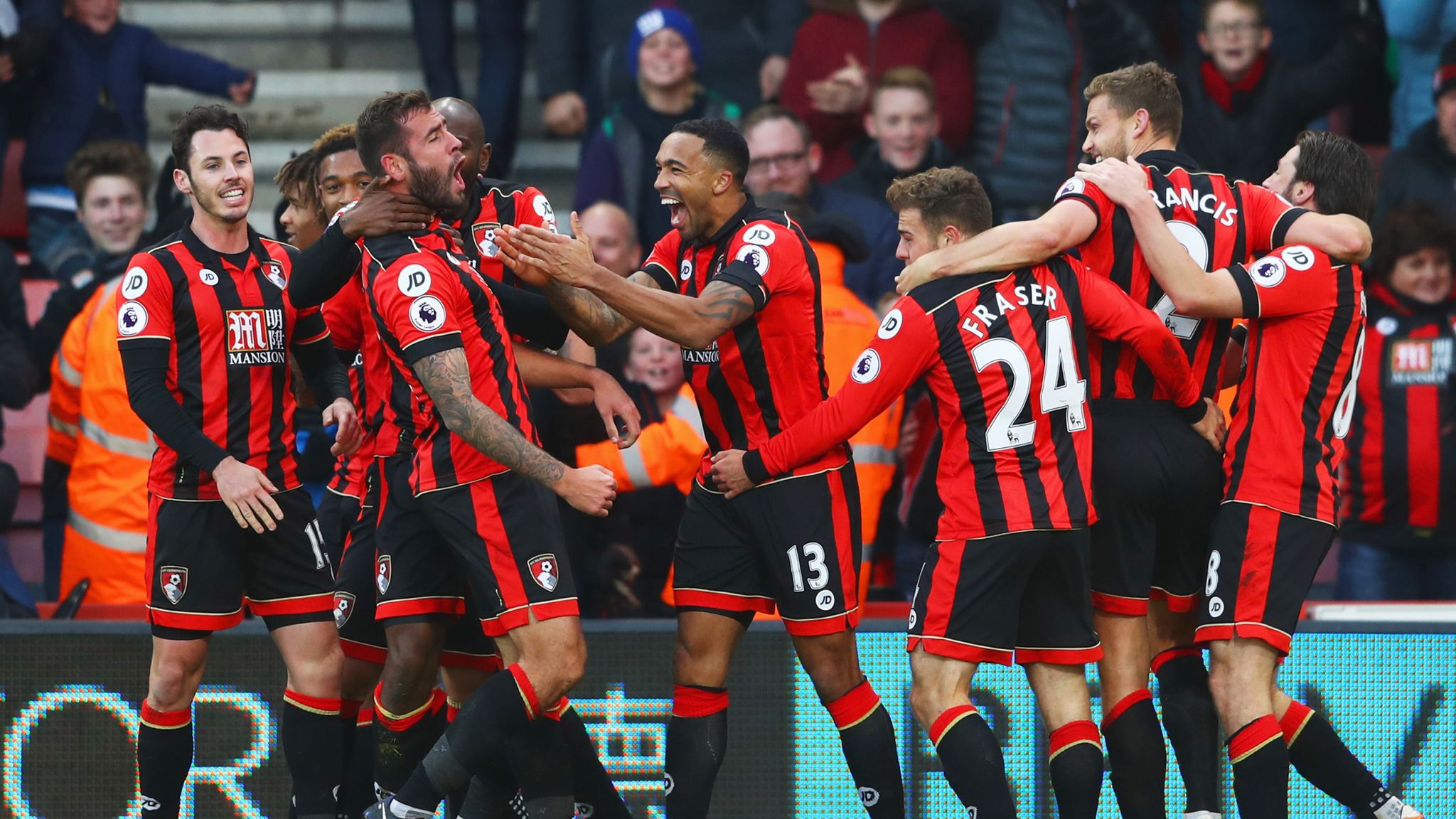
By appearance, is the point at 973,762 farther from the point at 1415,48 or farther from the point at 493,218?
the point at 1415,48

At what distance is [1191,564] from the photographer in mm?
5754

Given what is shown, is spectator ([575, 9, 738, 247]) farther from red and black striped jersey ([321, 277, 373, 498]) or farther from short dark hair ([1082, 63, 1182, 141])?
short dark hair ([1082, 63, 1182, 141])

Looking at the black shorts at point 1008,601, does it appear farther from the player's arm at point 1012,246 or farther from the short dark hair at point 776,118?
the short dark hair at point 776,118

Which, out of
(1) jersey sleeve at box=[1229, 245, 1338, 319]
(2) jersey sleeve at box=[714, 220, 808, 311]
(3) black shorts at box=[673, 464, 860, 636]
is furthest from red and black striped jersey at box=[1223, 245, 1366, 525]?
(2) jersey sleeve at box=[714, 220, 808, 311]

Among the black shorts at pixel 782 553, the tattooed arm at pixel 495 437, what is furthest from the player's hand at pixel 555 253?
the black shorts at pixel 782 553

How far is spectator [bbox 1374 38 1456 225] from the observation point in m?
8.59

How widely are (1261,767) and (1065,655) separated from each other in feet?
2.27

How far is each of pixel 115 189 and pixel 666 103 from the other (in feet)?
9.24

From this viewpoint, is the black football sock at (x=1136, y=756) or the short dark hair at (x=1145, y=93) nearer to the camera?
the black football sock at (x=1136, y=756)

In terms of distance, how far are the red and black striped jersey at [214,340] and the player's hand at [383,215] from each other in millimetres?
525

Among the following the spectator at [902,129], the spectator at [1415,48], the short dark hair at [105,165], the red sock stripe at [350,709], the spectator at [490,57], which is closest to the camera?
the red sock stripe at [350,709]

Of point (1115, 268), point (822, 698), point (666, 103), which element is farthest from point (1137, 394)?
point (666, 103)

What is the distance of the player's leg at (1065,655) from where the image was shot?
17.5ft

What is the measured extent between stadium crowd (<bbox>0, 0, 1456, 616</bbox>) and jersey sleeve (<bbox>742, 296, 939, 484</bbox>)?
3.91ft
